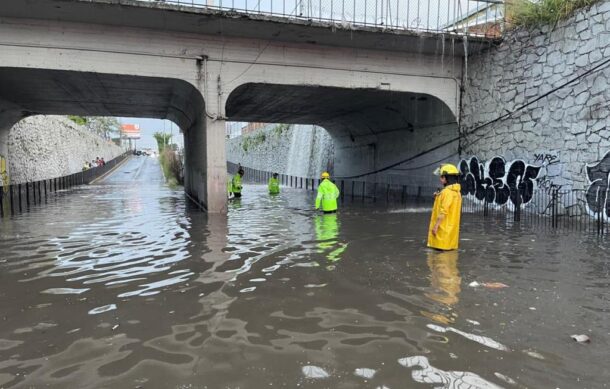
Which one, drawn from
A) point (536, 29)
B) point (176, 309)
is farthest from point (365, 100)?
point (176, 309)

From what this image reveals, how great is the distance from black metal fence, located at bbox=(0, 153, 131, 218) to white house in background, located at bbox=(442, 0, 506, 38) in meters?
16.0

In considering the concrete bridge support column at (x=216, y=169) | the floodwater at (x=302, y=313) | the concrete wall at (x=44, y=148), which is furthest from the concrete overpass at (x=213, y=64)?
the concrete wall at (x=44, y=148)

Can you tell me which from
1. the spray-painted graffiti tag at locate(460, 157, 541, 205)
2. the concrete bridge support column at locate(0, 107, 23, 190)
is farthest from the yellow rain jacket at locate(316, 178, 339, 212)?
the concrete bridge support column at locate(0, 107, 23, 190)

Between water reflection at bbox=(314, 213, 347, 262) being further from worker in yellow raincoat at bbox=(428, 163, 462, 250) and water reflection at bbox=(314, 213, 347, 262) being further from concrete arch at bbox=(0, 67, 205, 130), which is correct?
concrete arch at bbox=(0, 67, 205, 130)

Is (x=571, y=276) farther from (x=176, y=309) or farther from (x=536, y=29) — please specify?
(x=536, y=29)

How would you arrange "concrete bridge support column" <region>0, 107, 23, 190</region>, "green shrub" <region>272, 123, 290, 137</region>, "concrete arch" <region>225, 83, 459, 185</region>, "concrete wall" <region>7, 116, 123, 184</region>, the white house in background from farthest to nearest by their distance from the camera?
"green shrub" <region>272, 123, 290, 137</region> → "concrete wall" <region>7, 116, 123, 184</region> → "concrete bridge support column" <region>0, 107, 23, 190</region> → "concrete arch" <region>225, 83, 459, 185</region> → the white house in background

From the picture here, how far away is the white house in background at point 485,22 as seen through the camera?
15.5 m

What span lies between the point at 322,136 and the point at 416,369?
30.5 metres

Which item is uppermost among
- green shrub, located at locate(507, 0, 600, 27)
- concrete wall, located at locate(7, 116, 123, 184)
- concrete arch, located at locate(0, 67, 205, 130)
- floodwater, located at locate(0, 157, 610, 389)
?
green shrub, located at locate(507, 0, 600, 27)

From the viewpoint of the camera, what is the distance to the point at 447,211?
25.5 feet

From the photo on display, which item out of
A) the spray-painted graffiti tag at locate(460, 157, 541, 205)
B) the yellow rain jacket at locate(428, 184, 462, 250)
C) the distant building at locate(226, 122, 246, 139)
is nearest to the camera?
the yellow rain jacket at locate(428, 184, 462, 250)

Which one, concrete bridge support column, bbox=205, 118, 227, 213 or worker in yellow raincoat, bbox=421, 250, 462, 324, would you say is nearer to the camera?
worker in yellow raincoat, bbox=421, 250, 462, 324

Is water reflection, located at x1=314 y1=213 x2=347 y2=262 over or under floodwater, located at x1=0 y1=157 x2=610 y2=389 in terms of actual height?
over

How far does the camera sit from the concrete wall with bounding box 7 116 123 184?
88.4 feet
